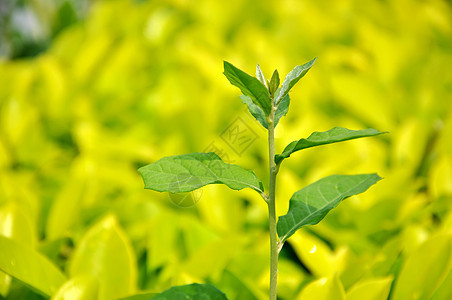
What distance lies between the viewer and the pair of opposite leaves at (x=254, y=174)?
519mm

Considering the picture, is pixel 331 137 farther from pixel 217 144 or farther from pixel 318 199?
pixel 217 144

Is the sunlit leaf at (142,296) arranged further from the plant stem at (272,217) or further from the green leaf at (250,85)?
the green leaf at (250,85)

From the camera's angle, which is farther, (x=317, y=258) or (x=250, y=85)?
(x=317, y=258)

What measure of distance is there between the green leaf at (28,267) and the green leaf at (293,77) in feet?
1.39

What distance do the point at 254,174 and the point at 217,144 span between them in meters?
0.66

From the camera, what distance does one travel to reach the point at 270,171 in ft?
1.80

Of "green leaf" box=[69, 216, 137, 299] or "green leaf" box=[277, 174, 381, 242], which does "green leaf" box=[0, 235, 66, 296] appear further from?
"green leaf" box=[277, 174, 381, 242]

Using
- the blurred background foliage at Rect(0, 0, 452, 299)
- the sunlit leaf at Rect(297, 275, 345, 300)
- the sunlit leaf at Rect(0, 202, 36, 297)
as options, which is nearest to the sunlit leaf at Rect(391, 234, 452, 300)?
the blurred background foliage at Rect(0, 0, 452, 299)

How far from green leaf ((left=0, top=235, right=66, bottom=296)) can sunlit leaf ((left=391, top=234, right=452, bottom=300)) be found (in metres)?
0.52

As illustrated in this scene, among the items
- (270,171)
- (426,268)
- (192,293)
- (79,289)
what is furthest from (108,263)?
(426,268)

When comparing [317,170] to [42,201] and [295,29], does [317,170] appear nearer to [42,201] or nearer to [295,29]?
[42,201]

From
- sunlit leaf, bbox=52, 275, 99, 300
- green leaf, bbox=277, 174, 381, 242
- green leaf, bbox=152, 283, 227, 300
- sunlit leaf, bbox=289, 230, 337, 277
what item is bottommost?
sunlit leaf, bbox=289, 230, 337, 277

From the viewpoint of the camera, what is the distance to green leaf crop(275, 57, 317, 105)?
518mm

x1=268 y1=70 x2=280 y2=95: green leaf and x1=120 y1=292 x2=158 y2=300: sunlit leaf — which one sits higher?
x1=268 y1=70 x2=280 y2=95: green leaf
